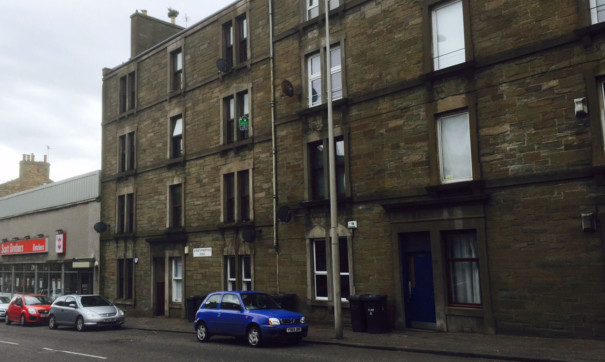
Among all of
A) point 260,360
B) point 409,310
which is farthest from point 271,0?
point 260,360

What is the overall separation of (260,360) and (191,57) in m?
17.5

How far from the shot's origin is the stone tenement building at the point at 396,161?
1373cm

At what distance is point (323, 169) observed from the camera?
19609 mm

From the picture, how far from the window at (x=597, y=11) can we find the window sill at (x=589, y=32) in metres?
0.47

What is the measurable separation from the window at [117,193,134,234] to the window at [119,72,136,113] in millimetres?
4945

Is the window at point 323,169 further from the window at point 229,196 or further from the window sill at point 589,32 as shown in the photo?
the window sill at point 589,32

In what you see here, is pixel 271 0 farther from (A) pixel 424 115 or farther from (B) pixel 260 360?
(B) pixel 260 360

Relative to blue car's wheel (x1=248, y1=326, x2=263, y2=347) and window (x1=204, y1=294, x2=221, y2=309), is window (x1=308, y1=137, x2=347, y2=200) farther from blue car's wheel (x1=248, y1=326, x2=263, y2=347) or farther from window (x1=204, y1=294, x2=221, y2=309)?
blue car's wheel (x1=248, y1=326, x2=263, y2=347)

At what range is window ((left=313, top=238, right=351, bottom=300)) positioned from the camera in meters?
18.6

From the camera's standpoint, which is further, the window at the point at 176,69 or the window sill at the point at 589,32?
the window at the point at 176,69

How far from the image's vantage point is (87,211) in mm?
31641

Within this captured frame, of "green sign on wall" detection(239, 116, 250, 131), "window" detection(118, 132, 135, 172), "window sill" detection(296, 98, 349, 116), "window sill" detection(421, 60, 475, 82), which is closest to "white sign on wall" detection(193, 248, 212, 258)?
"green sign on wall" detection(239, 116, 250, 131)

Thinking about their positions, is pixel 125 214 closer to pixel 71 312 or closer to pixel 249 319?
pixel 71 312

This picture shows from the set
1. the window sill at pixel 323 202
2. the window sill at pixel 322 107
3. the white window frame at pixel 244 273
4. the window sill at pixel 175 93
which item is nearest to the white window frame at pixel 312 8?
the window sill at pixel 322 107
